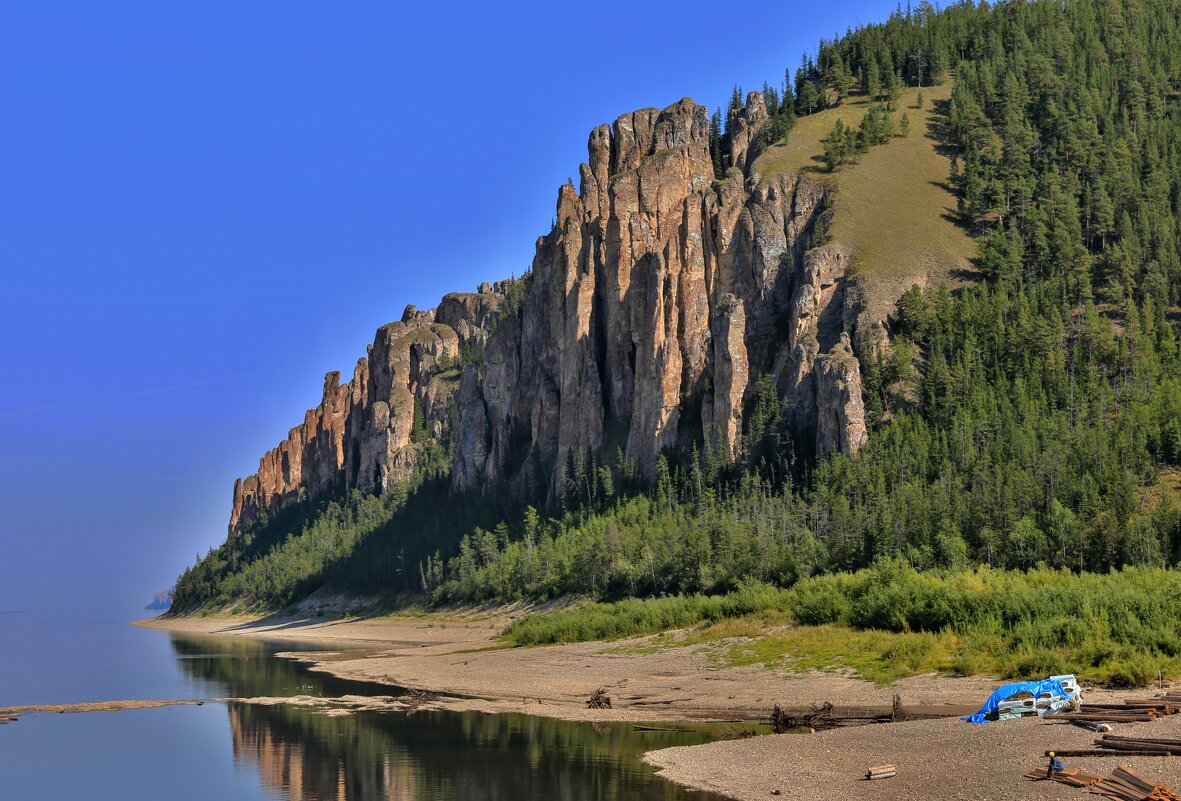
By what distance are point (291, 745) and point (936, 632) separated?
1338 inches

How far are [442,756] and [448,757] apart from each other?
448mm

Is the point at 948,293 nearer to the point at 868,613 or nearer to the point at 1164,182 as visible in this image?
the point at 1164,182

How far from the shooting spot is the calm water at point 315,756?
4134 cm

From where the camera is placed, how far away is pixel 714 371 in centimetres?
16012

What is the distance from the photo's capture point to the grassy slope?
15662 centimetres

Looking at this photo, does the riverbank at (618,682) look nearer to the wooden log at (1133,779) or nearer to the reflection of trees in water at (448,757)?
the reflection of trees in water at (448,757)

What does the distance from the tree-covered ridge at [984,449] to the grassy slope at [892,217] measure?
3939 millimetres

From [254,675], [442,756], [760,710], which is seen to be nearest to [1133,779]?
[760,710]

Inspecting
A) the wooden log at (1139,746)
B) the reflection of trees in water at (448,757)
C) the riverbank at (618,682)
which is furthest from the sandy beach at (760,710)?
the reflection of trees in water at (448,757)

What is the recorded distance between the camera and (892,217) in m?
172

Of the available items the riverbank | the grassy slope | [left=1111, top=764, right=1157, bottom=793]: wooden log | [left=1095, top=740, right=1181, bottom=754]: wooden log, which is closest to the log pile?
[left=1111, top=764, right=1157, bottom=793]: wooden log

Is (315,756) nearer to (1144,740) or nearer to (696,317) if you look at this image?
(1144,740)

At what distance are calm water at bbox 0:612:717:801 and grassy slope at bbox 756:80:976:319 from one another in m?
102

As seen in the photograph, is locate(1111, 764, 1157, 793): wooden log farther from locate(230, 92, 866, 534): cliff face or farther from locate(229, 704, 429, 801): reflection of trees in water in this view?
locate(230, 92, 866, 534): cliff face
